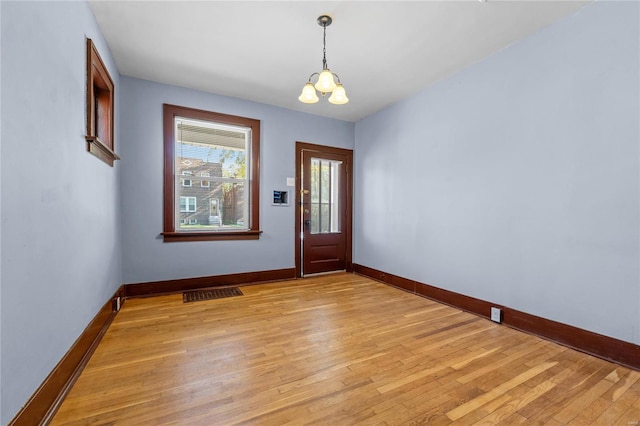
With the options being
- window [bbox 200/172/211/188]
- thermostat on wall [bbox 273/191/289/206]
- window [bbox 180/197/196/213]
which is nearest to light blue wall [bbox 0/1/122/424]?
window [bbox 180/197/196/213]

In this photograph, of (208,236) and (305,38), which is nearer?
(305,38)

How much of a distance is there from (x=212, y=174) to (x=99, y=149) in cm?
164

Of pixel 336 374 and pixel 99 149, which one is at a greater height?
pixel 99 149

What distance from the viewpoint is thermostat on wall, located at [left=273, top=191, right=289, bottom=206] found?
4402mm

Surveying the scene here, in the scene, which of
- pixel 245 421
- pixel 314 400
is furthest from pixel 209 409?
pixel 314 400

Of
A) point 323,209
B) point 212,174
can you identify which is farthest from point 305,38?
point 323,209

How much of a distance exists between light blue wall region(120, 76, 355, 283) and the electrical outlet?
2.80 meters

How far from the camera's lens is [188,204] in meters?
3.85

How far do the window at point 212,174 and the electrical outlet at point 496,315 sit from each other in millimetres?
3156

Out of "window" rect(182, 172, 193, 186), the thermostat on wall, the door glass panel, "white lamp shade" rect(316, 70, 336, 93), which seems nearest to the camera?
"white lamp shade" rect(316, 70, 336, 93)

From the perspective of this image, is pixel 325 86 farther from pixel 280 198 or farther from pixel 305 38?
pixel 280 198

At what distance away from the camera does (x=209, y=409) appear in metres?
1.50

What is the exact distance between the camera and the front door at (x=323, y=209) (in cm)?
462

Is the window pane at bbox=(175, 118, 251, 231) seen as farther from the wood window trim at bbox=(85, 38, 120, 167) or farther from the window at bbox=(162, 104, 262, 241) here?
the wood window trim at bbox=(85, 38, 120, 167)
